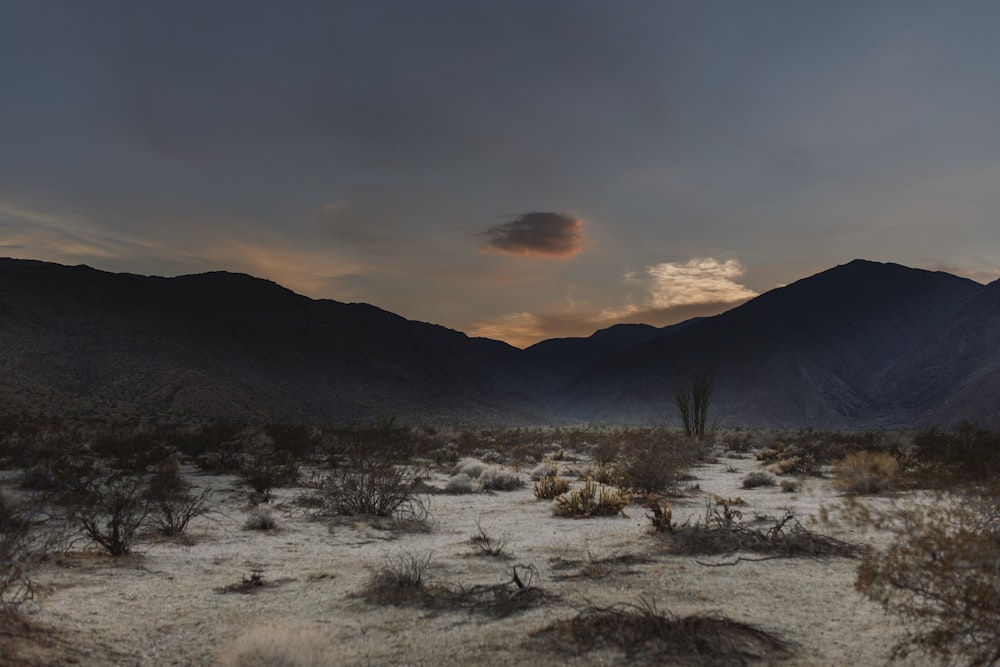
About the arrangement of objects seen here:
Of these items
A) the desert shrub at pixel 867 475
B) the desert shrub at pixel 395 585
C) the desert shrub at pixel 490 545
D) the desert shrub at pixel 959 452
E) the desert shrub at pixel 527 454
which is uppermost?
the desert shrub at pixel 959 452

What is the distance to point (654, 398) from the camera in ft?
415

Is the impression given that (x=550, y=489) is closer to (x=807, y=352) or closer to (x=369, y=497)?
(x=369, y=497)

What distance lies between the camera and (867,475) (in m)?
13.0

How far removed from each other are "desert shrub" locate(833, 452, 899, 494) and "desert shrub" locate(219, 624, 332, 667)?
1195 centimetres

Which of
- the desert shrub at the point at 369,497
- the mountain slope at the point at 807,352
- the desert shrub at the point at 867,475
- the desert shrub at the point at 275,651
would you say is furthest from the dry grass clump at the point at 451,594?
the mountain slope at the point at 807,352

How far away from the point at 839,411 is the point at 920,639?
11508 cm

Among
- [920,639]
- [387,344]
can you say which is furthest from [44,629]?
[387,344]

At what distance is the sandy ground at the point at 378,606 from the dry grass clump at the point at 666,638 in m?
0.16

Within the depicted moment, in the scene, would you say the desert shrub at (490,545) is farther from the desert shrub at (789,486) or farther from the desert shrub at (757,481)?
the desert shrub at (757,481)

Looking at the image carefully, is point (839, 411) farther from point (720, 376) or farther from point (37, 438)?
point (37, 438)

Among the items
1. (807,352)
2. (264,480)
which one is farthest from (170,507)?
(807,352)

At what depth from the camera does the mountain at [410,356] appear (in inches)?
→ 2532

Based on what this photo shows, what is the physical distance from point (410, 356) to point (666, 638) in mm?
109834

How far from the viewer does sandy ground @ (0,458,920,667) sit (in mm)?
4430
